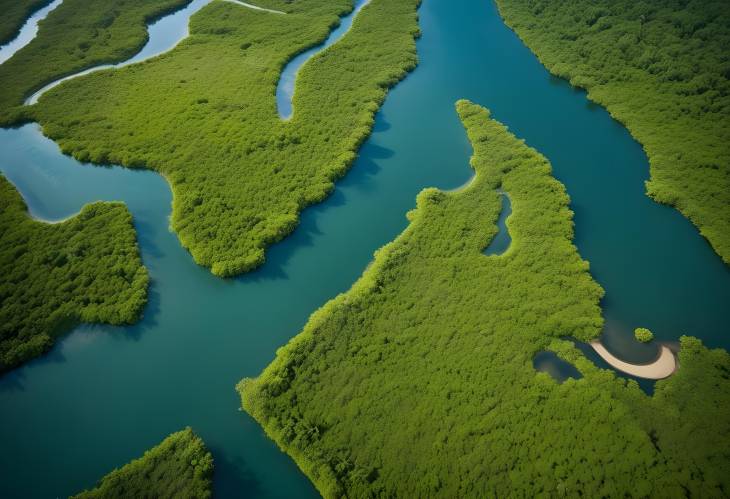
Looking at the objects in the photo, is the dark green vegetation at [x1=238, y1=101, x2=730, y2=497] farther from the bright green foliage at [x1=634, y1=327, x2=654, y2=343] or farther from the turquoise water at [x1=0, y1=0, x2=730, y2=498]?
the turquoise water at [x1=0, y1=0, x2=730, y2=498]

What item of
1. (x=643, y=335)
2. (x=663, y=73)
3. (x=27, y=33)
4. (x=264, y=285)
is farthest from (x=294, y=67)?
(x=643, y=335)

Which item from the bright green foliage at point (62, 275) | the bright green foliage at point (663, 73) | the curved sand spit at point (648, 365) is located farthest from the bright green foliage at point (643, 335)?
the bright green foliage at point (62, 275)

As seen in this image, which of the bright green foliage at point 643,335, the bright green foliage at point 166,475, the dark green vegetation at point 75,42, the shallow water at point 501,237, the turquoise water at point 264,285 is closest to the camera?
the bright green foliage at point 166,475

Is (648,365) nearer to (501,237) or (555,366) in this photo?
(555,366)

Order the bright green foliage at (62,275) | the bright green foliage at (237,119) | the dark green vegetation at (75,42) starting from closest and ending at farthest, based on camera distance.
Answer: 1. the bright green foliage at (62,275)
2. the bright green foliage at (237,119)
3. the dark green vegetation at (75,42)

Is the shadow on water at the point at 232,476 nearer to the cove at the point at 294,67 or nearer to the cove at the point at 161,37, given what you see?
the cove at the point at 294,67

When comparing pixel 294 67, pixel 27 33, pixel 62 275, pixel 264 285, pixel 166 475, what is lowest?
pixel 166 475
